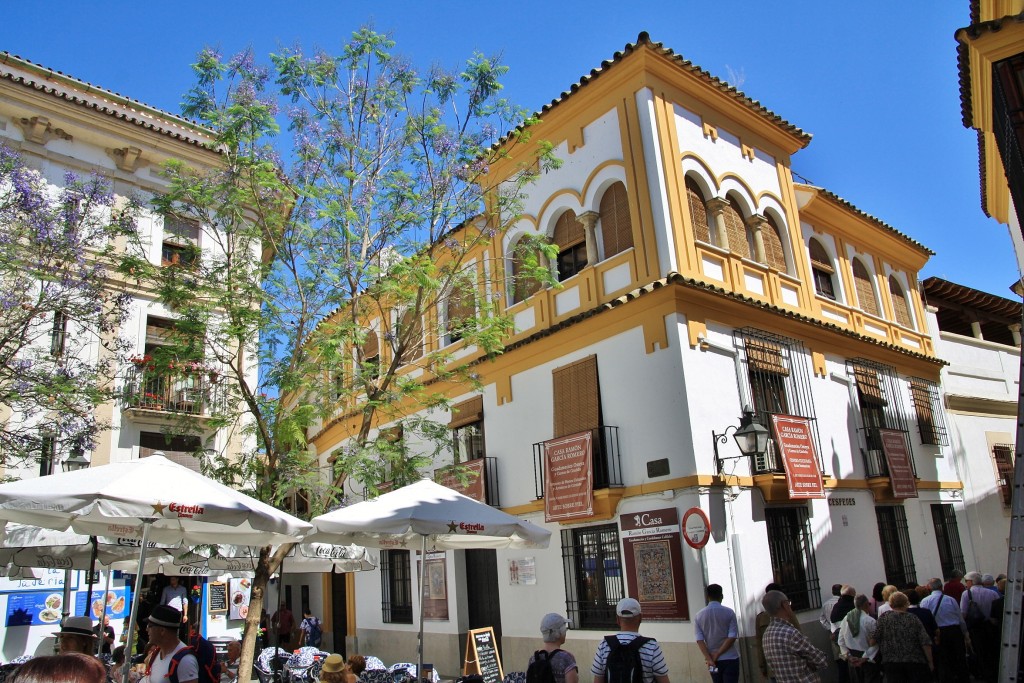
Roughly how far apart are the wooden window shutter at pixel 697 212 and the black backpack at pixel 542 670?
8569 millimetres

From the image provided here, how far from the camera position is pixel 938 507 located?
1577cm

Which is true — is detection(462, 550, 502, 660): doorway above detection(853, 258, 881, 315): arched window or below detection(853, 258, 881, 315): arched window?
below

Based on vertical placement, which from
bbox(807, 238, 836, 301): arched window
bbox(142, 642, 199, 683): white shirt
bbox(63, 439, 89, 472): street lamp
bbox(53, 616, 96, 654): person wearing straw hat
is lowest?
bbox(142, 642, 199, 683): white shirt

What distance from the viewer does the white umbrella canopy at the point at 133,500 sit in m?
5.52

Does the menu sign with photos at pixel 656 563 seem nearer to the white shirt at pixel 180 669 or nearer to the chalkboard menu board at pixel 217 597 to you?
the white shirt at pixel 180 669

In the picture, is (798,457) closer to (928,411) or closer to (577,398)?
(577,398)

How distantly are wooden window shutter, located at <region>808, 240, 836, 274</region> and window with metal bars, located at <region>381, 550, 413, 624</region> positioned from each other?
10.8 m

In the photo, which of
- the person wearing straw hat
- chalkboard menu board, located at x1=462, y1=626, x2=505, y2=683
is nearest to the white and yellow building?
chalkboard menu board, located at x1=462, y1=626, x2=505, y2=683

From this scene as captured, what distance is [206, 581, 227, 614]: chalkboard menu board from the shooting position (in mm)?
17750

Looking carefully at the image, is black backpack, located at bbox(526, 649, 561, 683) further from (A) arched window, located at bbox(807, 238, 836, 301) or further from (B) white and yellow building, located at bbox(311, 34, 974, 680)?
(A) arched window, located at bbox(807, 238, 836, 301)

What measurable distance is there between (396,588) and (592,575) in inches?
258

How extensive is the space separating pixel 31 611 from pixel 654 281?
13478 millimetres

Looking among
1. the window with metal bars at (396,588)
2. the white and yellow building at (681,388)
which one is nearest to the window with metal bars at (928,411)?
the white and yellow building at (681,388)

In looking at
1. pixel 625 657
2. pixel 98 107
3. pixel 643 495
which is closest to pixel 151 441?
pixel 98 107
